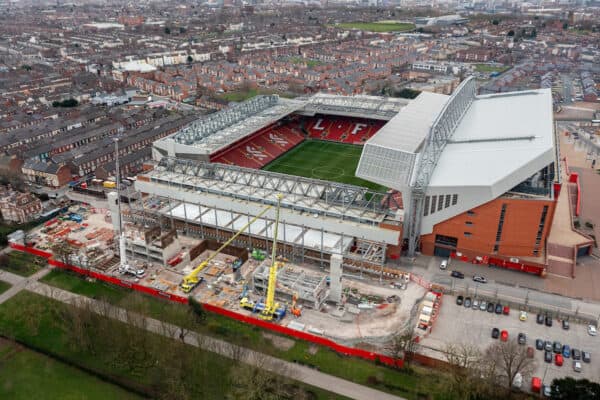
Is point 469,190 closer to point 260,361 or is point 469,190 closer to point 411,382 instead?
point 411,382

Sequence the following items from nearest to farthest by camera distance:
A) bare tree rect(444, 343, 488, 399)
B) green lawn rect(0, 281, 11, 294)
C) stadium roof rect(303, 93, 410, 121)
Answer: bare tree rect(444, 343, 488, 399)
green lawn rect(0, 281, 11, 294)
stadium roof rect(303, 93, 410, 121)

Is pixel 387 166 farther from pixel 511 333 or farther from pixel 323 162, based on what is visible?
pixel 323 162

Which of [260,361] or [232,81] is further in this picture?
[232,81]

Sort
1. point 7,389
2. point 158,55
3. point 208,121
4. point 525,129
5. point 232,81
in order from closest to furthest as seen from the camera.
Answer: point 7,389 < point 525,129 < point 208,121 < point 232,81 < point 158,55

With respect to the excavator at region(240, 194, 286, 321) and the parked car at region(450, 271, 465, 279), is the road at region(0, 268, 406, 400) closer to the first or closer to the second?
the excavator at region(240, 194, 286, 321)

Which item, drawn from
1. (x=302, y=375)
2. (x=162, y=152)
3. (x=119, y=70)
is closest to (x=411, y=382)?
(x=302, y=375)

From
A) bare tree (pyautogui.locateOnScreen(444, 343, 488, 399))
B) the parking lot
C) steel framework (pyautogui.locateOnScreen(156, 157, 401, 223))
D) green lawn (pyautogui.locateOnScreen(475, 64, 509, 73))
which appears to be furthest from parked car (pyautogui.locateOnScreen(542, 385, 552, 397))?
green lawn (pyautogui.locateOnScreen(475, 64, 509, 73))

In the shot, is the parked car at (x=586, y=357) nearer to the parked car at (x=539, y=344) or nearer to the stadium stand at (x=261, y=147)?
the parked car at (x=539, y=344)
